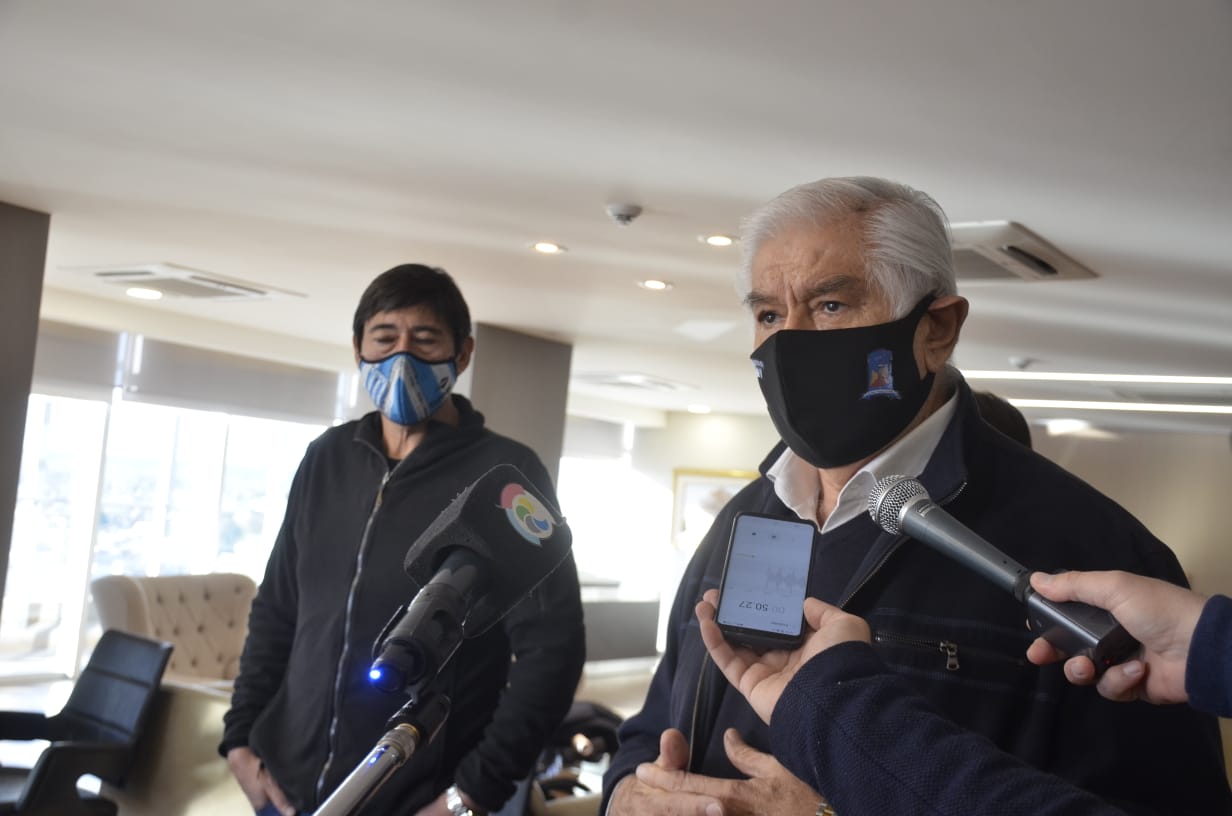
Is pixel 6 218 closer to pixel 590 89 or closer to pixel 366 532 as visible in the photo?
pixel 590 89

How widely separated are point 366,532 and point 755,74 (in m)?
1.70

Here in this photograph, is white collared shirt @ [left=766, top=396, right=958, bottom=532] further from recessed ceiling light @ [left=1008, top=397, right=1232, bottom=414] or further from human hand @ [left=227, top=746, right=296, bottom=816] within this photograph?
recessed ceiling light @ [left=1008, top=397, right=1232, bottom=414]

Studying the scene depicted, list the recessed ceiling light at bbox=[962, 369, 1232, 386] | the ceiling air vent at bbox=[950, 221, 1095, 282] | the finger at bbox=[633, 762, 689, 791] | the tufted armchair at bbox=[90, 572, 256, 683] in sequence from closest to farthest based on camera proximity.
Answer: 1. the finger at bbox=[633, 762, 689, 791]
2. the ceiling air vent at bbox=[950, 221, 1095, 282]
3. the tufted armchair at bbox=[90, 572, 256, 683]
4. the recessed ceiling light at bbox=[962, 369, 1232, 386]

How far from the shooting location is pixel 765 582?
1106 mm

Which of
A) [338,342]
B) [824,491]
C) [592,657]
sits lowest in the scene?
[592,657]

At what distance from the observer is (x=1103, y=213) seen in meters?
3.97

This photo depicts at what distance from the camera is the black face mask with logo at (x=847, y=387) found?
1275mm

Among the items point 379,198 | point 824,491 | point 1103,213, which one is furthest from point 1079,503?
point 379,198

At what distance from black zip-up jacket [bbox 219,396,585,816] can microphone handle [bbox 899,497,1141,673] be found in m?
1.06

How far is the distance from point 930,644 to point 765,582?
0.19 m

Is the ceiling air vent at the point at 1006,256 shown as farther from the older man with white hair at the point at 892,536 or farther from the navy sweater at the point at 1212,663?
the navy sweater at the point at 1212,663

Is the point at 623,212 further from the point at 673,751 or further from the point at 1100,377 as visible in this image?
the point at 1100,377

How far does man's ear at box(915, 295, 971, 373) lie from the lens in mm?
1306

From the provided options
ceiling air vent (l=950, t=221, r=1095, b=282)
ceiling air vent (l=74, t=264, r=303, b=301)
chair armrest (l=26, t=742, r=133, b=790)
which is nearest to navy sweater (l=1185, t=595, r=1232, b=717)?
ceiling air vent (l=950, t=221, r=1095, b=282)
